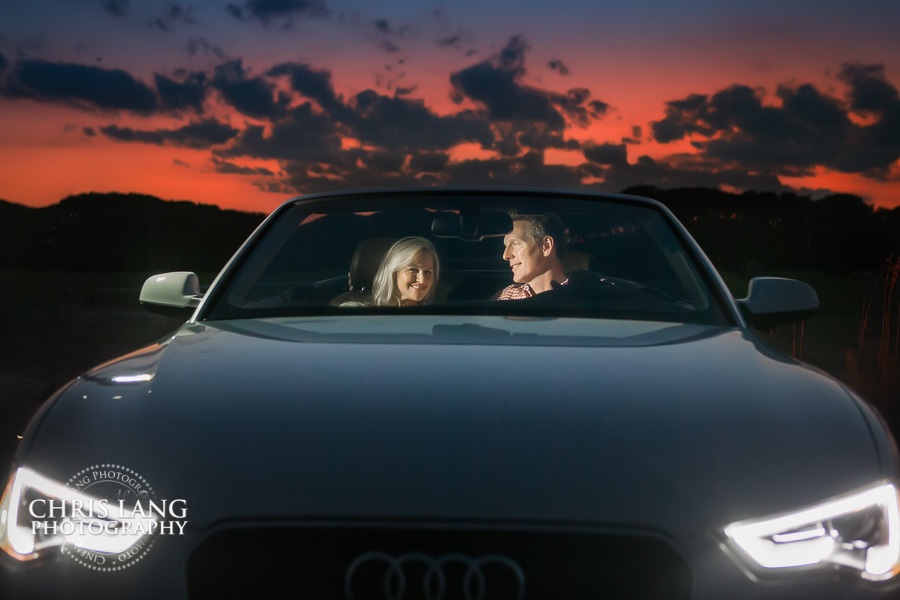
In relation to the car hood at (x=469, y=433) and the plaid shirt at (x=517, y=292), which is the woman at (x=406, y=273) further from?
the car hood at (x=469, y=433)

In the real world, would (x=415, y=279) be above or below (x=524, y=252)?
below

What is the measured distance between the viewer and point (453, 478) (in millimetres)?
1640

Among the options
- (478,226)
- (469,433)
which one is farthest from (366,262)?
(469,433)

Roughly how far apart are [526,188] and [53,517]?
7.17 feet

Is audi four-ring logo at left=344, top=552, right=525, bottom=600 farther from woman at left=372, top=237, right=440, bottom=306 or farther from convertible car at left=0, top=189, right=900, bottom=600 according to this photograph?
woman at left=372, top=237, right=440, bottom=306

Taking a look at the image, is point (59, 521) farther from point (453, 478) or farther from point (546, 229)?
point (546, 229)

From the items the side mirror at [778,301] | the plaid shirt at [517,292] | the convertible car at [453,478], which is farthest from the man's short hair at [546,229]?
the convertible car at [453,478]

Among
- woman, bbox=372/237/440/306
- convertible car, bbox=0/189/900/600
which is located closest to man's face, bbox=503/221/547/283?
woman, bbox=372/237/440/306

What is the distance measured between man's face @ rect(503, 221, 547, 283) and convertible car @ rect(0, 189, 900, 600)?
5.65 ft

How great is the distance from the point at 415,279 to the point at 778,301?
1.50 meters

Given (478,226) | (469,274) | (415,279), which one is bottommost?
(415,279)

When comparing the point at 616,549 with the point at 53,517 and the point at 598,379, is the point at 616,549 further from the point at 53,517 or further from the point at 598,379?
the point at 53,517

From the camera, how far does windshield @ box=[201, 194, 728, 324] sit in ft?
10.1

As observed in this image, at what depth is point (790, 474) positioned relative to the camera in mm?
1701
